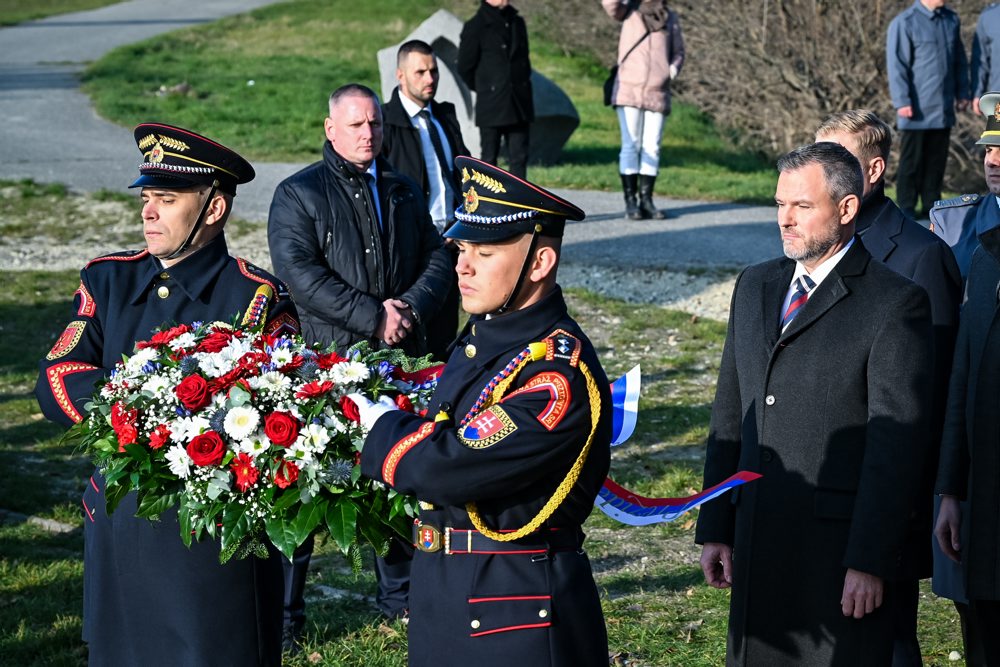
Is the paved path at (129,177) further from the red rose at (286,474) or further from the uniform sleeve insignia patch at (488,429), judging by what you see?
the uniform sleeve insignia patch at (488,429)

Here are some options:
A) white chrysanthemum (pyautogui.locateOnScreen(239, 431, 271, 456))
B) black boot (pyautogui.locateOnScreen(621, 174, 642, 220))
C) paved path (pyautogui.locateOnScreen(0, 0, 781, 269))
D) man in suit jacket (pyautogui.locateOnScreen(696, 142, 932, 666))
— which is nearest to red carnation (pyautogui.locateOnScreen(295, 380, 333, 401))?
white chrysanthemum (pyautogui.locateOnScreen(239, 431, 271, 456))

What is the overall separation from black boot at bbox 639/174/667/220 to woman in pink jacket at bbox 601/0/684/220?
0.17m

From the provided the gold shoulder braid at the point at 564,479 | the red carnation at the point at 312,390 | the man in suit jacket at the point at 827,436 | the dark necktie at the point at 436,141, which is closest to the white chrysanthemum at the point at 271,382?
the red carnation at the point at 312,390

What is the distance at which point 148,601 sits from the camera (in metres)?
3.91

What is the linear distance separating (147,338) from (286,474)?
3.25ft

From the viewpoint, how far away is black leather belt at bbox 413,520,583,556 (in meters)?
3.33

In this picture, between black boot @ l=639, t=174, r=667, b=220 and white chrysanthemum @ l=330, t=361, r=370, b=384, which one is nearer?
white chrysanthemum @ l=330, t=361, r=370, b=384

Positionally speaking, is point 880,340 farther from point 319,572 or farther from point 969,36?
point 969,36

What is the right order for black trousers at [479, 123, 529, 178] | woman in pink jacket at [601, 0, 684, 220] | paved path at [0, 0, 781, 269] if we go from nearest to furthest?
paved path at [0, 0, 781, 269] → black trousers at [479, 123, 529, 178] → woman in pink jacket at [601, 0, 684, 220]

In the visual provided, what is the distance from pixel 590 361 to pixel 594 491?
34cm

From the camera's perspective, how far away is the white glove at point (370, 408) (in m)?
3.39

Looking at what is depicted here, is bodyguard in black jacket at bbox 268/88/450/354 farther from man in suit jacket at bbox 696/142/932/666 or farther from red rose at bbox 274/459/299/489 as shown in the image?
red rose at bbox 274/459/299/489

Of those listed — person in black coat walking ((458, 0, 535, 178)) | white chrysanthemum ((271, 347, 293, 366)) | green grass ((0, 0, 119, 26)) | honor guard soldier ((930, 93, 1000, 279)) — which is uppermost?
green grass ((0, 0, 119, 26))

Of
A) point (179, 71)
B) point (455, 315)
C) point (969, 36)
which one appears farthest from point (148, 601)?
point (179, 71)
